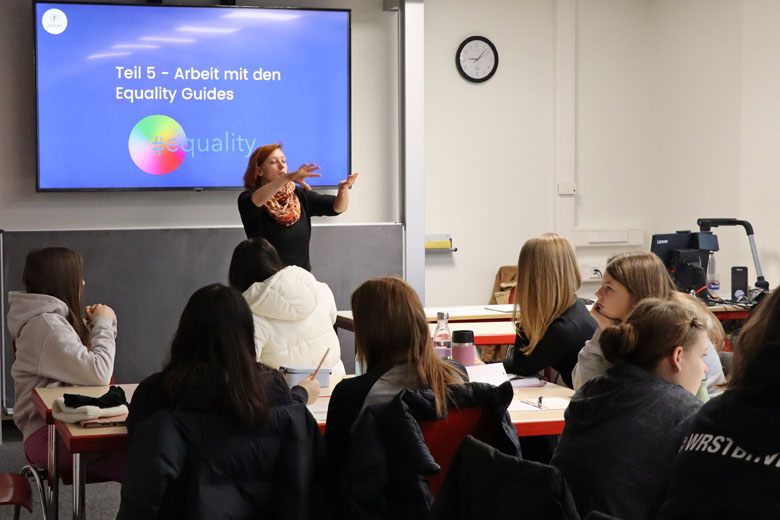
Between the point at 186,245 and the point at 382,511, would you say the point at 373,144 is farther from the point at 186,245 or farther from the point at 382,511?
the point at 382,511

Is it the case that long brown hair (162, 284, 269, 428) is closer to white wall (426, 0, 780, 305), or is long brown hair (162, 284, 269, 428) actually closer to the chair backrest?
the chair backrest

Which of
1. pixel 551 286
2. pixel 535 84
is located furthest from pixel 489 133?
pixel 551 286

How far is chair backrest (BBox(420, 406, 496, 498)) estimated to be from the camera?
2305 mm

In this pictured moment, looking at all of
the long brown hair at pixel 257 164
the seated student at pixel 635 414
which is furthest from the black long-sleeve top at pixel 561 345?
the long brown hair at pixel 257 164

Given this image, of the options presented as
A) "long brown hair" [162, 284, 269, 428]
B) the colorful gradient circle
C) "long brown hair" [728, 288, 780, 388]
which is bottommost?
"long brown hair" [162, 284, 269, 428]

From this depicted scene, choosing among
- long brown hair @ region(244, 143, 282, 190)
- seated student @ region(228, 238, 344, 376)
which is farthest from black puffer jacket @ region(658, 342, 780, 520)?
long brown hair @ region(244, 143, 282, 190)

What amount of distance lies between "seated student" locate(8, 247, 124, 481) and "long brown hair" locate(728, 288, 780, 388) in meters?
2.18

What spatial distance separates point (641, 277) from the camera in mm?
3012

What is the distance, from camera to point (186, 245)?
563 cm

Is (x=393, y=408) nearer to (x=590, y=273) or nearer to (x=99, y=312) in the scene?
(x=99, y=312)

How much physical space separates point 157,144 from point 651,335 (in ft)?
13.5

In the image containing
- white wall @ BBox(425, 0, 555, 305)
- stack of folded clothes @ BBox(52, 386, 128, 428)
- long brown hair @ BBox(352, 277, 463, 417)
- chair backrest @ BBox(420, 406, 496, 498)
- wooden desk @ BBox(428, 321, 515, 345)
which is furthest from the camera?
white wall @ BBox(425, 0, 555, 305)

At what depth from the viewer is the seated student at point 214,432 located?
2.15m

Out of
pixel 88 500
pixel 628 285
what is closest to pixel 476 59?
pixel 628 285
